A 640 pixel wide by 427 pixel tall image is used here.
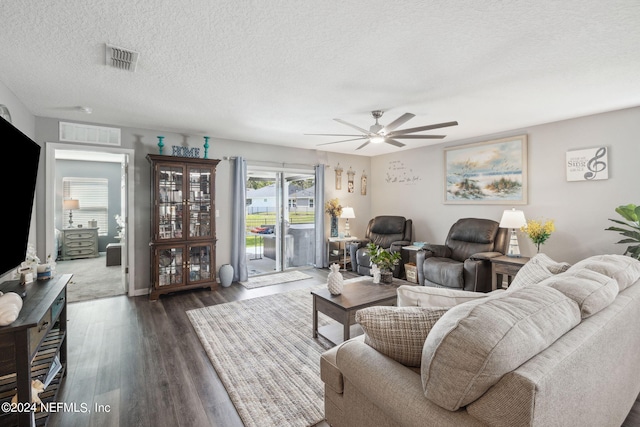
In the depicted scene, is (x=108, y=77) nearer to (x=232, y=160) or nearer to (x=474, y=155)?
(x=232, y=160)

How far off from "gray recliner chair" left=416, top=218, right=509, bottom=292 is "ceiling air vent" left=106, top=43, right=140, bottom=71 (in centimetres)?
419

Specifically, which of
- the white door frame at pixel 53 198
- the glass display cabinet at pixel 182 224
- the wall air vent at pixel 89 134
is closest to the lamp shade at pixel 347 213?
the glass display cabinet at pixel 182 224

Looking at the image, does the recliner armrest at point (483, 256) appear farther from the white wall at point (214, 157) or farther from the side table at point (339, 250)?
the white wall at point (214, 157)

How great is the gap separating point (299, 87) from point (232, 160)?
265 centimetres

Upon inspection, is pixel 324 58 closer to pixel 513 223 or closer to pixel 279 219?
pixel 513 223

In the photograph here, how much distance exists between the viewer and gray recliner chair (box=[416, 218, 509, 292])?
3941mm

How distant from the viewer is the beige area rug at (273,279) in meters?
4.96

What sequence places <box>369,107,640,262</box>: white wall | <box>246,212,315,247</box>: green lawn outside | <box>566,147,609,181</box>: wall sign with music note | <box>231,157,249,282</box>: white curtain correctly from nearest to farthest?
<box>369,107,640,262</box>: white wall
<box>566,147,609,181</box>: wall sign with music note
<box>231,157,249,282</box>: white curtain
<box>246,212,315,247</box>: green lawn outside

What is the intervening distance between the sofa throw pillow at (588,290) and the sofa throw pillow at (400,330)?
1.91ft

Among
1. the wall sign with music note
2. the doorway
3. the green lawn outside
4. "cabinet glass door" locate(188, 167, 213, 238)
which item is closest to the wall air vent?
"cabinet glass door" locate(188, 167, 213, 238)

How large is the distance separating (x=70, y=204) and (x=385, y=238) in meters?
7.50

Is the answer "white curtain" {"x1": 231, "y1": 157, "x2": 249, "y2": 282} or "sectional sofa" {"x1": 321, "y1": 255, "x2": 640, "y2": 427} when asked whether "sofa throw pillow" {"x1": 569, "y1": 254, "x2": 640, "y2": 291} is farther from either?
"white curtain" {"x1": 231, "y1": 157, "x2": 249, "y2": 282}

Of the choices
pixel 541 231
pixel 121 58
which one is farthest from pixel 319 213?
pixel 121 58

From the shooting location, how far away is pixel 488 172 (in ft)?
15.5
